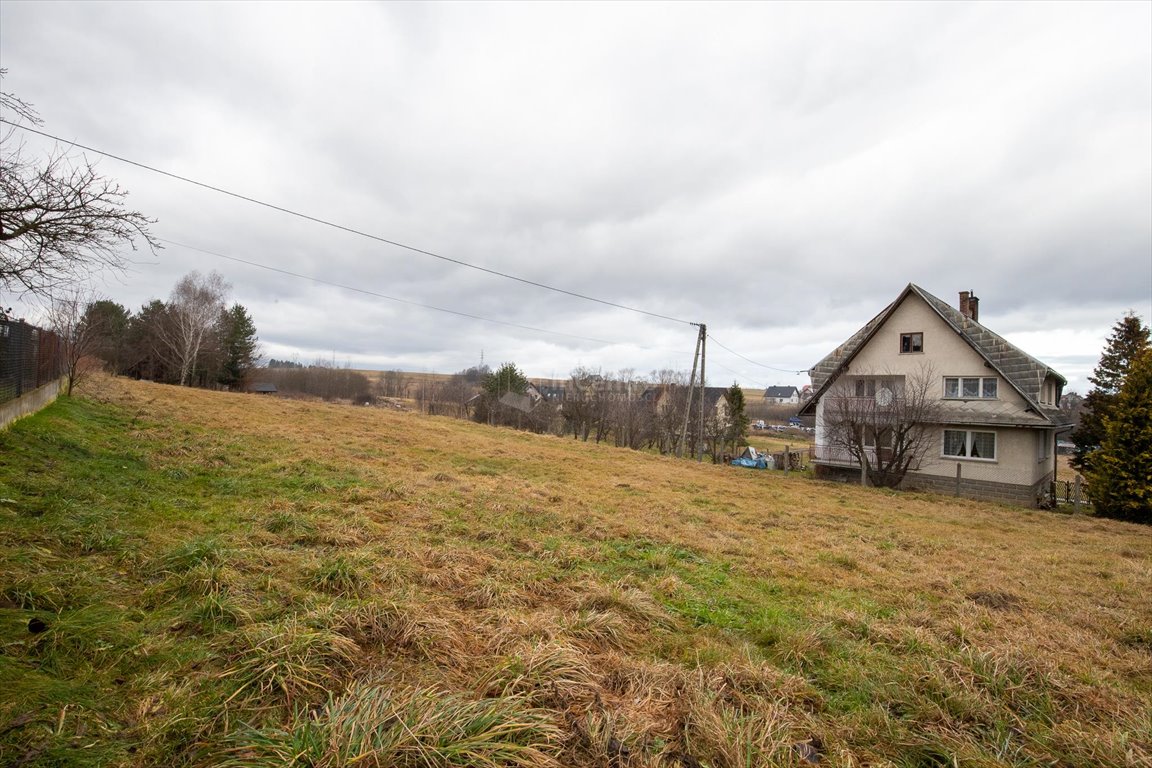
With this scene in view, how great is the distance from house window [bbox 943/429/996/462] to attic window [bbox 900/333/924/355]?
143 inches

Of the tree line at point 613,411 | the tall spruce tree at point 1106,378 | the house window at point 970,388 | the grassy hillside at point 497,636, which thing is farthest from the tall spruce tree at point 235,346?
the tall spruce tree at point 1106,378

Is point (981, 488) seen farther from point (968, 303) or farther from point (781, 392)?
point (781, 392)

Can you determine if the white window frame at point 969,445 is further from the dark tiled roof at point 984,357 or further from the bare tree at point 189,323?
the bare tree at point 189,323

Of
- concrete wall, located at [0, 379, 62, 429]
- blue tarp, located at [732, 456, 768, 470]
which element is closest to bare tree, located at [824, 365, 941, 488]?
blue tarp, located at [732, 456, 768, 470]

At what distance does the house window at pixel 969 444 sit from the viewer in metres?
19.7

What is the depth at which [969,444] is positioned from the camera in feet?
65.9

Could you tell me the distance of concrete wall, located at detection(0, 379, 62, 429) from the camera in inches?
327

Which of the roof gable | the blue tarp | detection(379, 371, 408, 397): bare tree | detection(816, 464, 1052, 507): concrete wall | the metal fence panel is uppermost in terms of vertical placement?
the roof gable

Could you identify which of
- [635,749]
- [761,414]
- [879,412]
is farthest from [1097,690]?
[761,414]

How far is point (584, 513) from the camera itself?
8484 millimetres

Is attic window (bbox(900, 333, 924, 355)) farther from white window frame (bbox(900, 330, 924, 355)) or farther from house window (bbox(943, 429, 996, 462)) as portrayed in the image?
house window (bbox(943, 429, 996, 462))

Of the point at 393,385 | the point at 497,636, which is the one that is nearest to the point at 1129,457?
the point at 497,636

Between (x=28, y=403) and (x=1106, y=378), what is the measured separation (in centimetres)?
3795

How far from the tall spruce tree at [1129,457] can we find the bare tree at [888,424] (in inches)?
193
